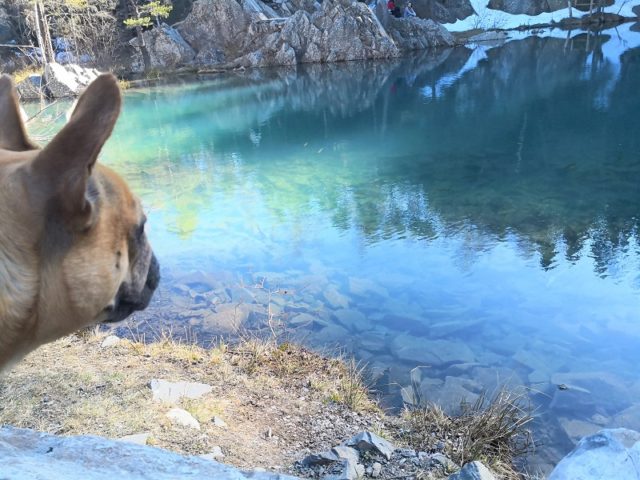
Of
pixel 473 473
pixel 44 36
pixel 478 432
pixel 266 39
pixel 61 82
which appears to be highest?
pixel 44 36

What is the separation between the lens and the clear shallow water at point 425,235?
6922 mm

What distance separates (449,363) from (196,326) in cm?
316

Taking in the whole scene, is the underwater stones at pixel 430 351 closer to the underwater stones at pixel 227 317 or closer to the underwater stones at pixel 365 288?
the underwater stones at pixel 365 288

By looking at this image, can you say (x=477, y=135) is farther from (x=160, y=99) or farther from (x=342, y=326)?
(x=160, y=99)

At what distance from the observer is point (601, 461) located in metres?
3.00

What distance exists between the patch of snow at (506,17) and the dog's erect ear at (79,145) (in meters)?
46.2

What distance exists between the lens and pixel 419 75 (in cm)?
2917

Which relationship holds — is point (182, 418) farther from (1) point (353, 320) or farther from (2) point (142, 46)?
(2) point (142, 46)

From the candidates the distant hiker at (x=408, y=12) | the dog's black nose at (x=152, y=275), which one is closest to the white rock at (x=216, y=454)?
the dog's black nose at (x=152, y=275)

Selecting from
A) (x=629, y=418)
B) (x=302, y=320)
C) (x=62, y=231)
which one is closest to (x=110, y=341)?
(x=302, y=320)

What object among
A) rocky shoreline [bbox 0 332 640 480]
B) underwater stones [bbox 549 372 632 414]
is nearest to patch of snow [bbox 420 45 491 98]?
Result: underwater stones [bbox 549 372 632 414]

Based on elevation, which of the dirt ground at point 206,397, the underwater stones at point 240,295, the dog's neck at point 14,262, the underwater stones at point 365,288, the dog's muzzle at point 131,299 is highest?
the dog's neck at point 14,262

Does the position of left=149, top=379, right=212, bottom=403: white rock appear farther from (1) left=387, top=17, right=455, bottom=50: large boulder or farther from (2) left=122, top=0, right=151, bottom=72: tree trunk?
(1) left=387, top=17, right=455, bottom=50: large boulder

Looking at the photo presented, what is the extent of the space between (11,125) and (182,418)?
120 inches
